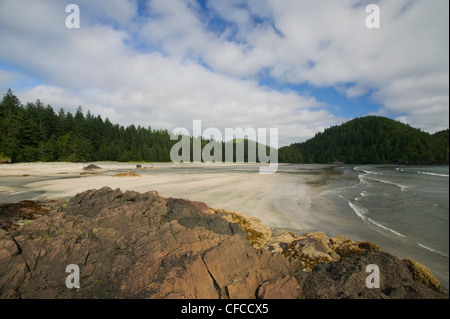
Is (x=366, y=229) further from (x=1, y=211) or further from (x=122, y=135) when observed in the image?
(x=122, y=135)

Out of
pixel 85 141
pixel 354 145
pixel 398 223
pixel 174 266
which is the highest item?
pixel 354 145

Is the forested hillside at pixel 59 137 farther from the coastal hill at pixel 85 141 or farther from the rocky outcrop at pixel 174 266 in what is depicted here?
the rocky outcrop at pixel 174 266

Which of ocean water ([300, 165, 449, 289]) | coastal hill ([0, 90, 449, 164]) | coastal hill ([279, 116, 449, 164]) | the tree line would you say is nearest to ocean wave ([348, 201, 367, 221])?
ocean water ([300, 165, 449, 289])

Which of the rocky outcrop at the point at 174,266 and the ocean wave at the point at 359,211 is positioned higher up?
the rocky outcrop at the point at 174,266

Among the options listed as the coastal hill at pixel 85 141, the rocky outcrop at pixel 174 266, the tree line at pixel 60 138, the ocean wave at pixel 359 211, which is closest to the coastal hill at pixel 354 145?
the coastal hill at pixel 85 141

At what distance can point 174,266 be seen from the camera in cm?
440

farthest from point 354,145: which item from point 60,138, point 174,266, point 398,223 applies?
point 174,266

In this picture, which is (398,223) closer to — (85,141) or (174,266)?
(174,266)

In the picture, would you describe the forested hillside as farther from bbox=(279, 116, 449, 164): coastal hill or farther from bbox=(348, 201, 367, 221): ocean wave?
bbox=(279, 116, 449, 164): coastal hill

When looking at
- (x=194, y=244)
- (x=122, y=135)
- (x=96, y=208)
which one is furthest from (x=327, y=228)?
(x=122, y=135)

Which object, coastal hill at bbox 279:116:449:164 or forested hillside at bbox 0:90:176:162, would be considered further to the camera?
coastal hill at bbox 279:116:449:164

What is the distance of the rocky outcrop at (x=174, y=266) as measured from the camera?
3855 millimetres

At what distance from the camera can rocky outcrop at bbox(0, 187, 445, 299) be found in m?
3.86
